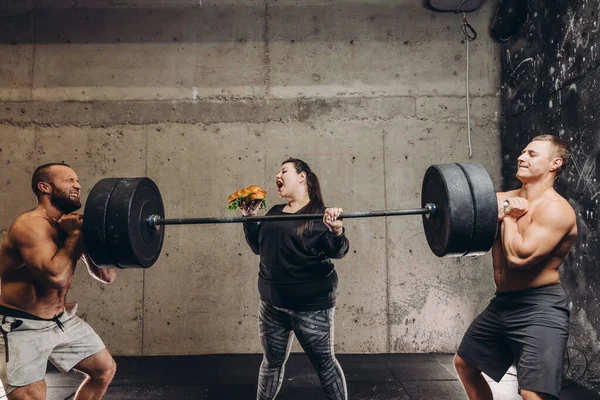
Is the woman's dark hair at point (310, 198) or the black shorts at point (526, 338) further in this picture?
the woman's dark hair at point (310, 198)

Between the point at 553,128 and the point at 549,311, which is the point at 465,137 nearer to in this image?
the point at 553,128

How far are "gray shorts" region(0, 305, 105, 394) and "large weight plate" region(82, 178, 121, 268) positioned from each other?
52 cm

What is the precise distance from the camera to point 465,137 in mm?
3826

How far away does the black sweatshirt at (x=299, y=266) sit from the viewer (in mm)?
2234

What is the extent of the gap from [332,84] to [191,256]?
205 centimetres

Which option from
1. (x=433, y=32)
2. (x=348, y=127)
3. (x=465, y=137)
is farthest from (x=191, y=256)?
(x=433, y=32)

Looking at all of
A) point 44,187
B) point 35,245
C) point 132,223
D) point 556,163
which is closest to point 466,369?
point 556,163

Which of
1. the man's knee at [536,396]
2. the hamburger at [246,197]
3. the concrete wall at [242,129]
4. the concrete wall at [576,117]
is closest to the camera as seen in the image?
the man's knee at [536,396]

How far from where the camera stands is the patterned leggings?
2205 millimetres

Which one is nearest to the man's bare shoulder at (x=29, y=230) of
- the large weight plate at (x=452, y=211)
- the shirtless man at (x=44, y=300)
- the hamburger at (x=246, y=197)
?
the shirtless man at (x=44, y=300)

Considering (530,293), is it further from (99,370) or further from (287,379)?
(99,370)

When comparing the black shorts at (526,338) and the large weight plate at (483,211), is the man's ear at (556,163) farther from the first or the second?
the black shorts at (526,338)

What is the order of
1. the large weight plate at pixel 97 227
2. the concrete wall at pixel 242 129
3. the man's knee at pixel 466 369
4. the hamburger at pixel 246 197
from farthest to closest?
the concrete wall at pixel 242 129 < the hamburger at pixel 246 197 < the man's knee at pixel 466 369 < the large weight plate at pixel 97 227

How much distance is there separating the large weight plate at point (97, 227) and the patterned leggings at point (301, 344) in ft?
2.92
